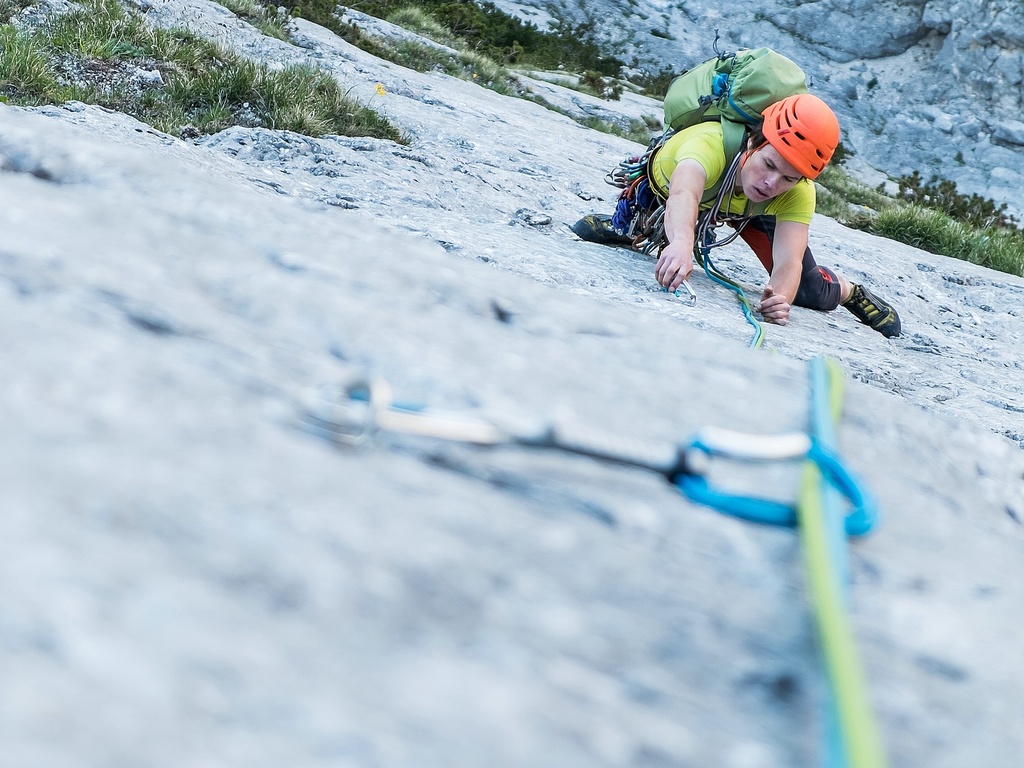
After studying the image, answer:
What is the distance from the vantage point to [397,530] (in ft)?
2.66

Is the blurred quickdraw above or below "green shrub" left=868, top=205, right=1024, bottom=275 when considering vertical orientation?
below

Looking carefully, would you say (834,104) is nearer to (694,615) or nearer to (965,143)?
(965,143)

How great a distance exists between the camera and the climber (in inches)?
134

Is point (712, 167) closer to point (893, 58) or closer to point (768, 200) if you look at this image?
point (768, 200)

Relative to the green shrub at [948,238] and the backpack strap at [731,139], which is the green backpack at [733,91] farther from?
the green shrub at [948,238]

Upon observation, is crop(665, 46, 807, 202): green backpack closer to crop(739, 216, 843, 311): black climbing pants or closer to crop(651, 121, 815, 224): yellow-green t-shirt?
crop(651, 121, 815, 224): yellow-green t-shirt

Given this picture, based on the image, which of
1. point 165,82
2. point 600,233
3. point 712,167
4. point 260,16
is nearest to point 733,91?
point 712,167

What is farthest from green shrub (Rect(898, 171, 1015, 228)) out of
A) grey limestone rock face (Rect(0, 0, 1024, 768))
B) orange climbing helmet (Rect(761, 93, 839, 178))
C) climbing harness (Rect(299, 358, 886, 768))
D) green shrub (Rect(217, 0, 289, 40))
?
climbing harness (Rect(299, 358, 886, 768))

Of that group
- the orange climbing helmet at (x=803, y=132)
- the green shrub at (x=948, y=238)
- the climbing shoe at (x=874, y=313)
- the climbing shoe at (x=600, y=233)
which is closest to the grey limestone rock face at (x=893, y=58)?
the green shrub at (x=948, y=238)

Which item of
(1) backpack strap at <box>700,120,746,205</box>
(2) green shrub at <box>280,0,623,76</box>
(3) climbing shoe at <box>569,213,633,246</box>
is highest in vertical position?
(2) green shrub at <box>280,0,623,76</box>

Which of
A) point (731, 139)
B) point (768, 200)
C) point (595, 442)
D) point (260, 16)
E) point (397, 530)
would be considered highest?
point (260, 16)

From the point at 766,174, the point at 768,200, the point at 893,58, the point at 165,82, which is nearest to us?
the point at 766,174

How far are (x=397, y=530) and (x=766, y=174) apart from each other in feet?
10.6

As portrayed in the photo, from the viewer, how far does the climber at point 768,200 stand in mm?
3402
